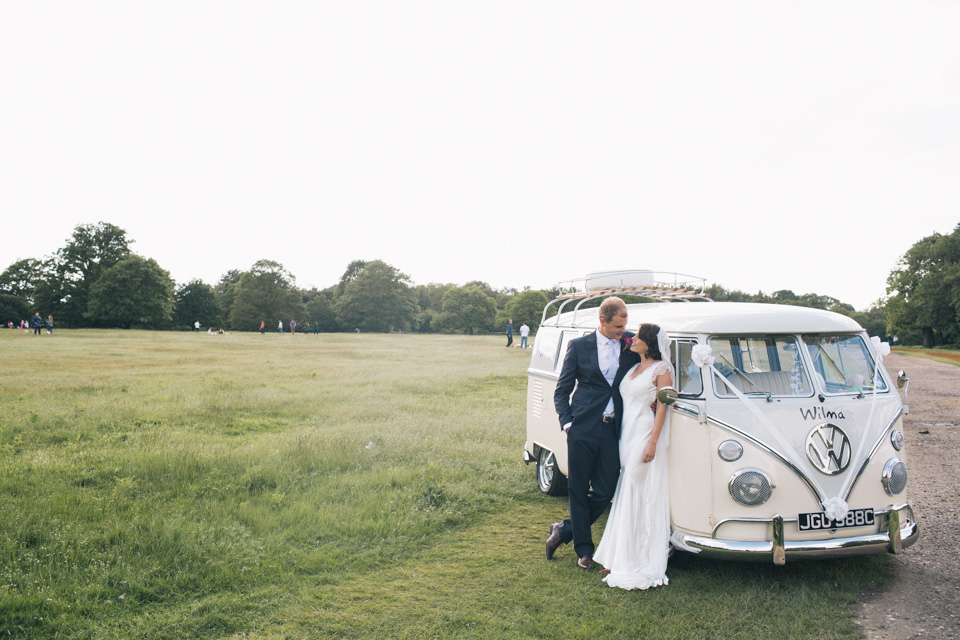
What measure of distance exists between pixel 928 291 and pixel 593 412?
76781 millimetres

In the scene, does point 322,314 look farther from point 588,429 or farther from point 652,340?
point 652,340

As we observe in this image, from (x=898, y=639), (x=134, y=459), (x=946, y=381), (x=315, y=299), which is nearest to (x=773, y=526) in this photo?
(x=898, y=639)

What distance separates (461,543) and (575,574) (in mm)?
1525

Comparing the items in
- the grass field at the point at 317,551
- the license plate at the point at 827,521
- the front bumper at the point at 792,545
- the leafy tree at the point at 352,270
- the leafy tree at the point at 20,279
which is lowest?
the grass field at the point at 317,551

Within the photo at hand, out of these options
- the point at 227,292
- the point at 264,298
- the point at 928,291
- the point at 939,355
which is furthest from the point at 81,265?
the point at 928,291

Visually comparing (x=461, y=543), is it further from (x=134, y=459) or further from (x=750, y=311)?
(x=134, y=459)

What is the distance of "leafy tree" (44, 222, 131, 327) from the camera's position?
8119 centimetres

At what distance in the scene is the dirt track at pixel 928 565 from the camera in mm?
4621

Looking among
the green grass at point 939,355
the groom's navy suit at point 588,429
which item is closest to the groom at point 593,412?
the groom's navy suit at point 588,429

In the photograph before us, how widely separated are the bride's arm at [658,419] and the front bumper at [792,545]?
2.39ft

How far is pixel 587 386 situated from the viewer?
5699 millimetres

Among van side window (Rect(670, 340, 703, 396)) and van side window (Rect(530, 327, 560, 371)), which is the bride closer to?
van side window (Rect(670, 340, 703, 396))

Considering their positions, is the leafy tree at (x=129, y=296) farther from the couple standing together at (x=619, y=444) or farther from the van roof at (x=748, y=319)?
the van roof at (x=748, y=319)

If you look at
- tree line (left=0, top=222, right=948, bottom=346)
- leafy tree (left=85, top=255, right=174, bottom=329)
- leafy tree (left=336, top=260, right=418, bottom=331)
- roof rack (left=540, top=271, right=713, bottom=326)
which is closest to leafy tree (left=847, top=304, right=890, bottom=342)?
Answer: tree line (left=0, top=222, right=948, bottom=346)
